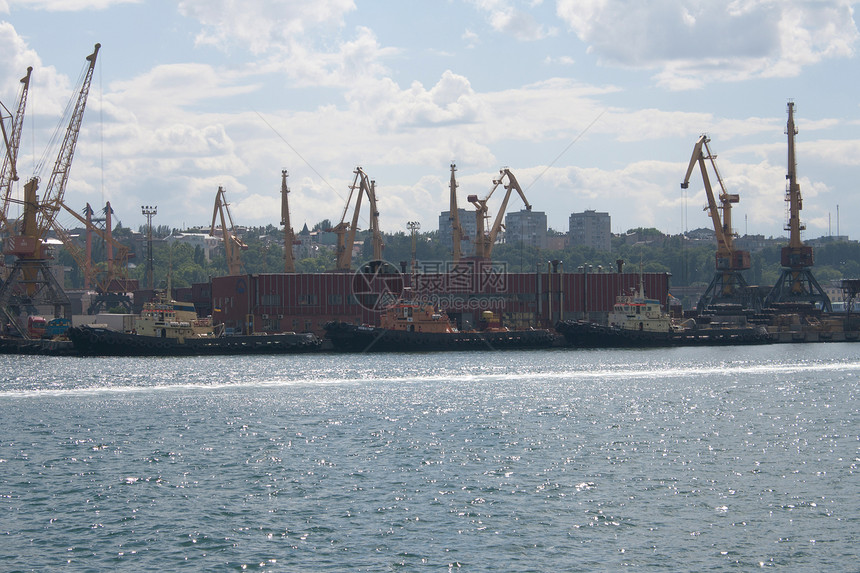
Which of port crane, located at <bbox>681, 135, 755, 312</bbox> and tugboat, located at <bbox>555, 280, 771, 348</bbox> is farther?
port crane, located at <bbox>681, 135, 755, 312</bbox>

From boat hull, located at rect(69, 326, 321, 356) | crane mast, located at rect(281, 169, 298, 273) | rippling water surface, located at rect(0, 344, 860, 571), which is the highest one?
crane mast, located at rect(281, 169, 298, 273)

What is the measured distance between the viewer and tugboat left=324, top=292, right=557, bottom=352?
298ft

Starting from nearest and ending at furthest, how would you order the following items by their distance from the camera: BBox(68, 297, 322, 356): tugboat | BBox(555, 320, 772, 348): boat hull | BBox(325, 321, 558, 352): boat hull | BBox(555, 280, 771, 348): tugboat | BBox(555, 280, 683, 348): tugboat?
BBox(68, 297, 322, 356): tugboat < BBox(325, 321, 558, 352): boat hull < BBox(555, 320, 772, 348): boat hull < BBox(555, 280, 683, 348): tugboat < BBox(555, 280, 771, 348): tugboat

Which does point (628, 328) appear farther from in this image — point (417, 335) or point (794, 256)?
point (794, 256)

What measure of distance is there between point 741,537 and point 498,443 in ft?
49.8

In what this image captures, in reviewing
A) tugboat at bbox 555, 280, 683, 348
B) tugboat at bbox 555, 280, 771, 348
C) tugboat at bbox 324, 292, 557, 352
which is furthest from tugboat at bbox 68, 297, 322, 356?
tugboat at bbox 555, 280, 771, 348

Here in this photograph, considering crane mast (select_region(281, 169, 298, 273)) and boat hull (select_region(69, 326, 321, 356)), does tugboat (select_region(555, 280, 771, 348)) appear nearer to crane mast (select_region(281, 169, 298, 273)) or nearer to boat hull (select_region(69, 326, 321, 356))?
boat hull (select_region(69, 326, 321, 356))

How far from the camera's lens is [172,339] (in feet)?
277

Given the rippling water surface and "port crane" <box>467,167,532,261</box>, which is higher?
"port crane" <box>467,167,532,261</box>

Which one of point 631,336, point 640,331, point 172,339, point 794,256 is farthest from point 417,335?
point 794,256

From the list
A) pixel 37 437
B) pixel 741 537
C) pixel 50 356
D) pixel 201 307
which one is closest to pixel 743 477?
pixel 741 537

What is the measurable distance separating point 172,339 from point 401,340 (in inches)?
797

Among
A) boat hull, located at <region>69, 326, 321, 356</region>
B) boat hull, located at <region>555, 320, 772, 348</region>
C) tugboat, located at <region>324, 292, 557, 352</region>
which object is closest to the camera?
boat hull, located at <region>69, 326, 321, 356</region>

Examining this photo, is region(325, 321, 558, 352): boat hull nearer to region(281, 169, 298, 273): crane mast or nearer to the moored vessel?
the moored vessel
